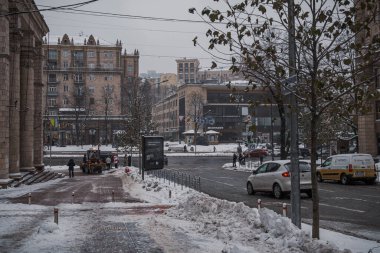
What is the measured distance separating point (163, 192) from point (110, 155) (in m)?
33.0

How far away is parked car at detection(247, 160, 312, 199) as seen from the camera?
19031mm

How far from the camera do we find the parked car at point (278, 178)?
1903cm

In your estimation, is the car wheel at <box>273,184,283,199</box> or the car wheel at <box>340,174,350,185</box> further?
the car wheel at <box>340,174,350,185</box>

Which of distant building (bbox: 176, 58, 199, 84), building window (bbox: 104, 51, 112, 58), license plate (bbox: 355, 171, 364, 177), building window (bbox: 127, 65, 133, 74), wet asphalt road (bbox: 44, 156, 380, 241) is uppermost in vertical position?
distant building (bbox: 176, 58, 199, 84)

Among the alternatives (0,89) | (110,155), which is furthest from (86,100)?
(0,89)

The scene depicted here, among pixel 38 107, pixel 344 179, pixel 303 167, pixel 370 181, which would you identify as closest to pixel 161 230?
pixel 303 167

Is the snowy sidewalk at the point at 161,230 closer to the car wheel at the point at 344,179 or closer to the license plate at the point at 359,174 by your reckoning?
the car wheel at the point at 344,179

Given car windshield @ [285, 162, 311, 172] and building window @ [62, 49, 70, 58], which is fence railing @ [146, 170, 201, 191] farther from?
building window @ [62, 49, 70, 58]

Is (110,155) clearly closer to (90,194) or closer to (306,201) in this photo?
(90,194)

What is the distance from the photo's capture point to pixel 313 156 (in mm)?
8875

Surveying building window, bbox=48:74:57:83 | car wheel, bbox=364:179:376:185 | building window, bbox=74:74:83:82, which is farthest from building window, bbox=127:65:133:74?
car wheel, bbox=364:179:376:185

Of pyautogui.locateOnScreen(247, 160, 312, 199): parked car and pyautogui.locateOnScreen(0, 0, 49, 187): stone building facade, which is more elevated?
pyautogui.locateOnScreen(0, 0, 49, 187): stone building facade

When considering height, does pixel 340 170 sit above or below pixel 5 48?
below

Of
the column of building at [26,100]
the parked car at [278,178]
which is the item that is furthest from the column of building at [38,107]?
the parked car at [278,178]
